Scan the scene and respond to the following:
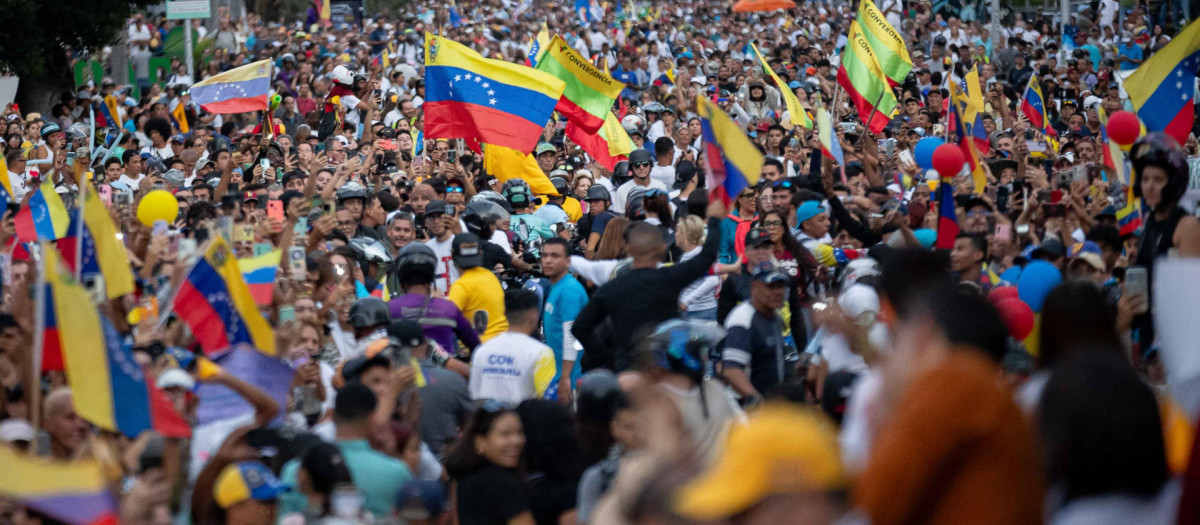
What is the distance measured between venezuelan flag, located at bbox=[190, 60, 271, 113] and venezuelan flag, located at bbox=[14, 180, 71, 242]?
7.01m

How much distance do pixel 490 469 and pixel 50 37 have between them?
20155mm

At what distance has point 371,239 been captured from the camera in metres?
11.1

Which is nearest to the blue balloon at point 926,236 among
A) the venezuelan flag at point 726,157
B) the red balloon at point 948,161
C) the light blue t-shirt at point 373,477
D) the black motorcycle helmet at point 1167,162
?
the red balloon at point 948,161

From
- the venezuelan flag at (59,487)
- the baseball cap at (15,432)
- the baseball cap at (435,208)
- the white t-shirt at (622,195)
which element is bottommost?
the white t-shirt at (622,195)

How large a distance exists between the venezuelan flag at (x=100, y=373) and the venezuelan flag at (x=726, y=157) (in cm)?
329

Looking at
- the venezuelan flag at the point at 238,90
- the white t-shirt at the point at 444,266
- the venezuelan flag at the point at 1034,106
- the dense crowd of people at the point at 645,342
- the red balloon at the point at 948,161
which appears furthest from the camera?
the venezuelan flag at the point at 238,90

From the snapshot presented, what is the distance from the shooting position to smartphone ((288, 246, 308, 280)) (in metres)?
8.68

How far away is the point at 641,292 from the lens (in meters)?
7.48

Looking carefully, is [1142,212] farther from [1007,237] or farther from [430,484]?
[430,484]

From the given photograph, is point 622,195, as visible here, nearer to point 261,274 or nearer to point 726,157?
point 726,157

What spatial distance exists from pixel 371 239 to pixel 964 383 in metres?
8.06

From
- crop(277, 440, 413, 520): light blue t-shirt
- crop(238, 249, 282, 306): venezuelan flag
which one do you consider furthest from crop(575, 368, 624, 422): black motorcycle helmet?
crop(238, 249, 282, 306): venezuelan flag

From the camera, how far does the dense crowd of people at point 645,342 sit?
3557 millimetres

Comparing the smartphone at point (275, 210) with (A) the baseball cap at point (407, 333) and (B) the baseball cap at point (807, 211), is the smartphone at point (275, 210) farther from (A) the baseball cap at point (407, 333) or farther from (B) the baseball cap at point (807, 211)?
(B) the baseball cap at point (807, 211)
